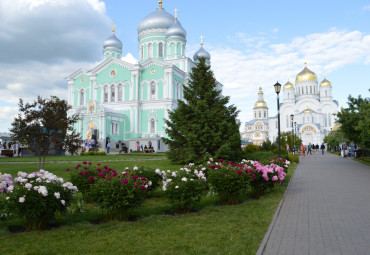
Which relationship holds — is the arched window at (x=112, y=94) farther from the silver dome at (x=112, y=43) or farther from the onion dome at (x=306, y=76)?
the onion dome at (x=306, y=76)

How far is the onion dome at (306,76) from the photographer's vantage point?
258 feet

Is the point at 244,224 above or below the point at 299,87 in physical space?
below

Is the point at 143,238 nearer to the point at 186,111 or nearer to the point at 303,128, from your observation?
the point at 186,111

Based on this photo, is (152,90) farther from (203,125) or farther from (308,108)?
(308,108)

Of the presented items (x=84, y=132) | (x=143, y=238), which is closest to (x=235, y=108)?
(x=143, y=238)

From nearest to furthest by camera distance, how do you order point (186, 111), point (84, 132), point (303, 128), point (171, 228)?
point (171, 228) < point (186, 111) < point (84, 132) < point (303, 128)

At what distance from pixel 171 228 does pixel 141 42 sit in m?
44.4

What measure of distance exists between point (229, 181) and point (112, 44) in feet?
151

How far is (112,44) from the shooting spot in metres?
48.6

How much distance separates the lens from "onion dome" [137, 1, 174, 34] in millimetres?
45375

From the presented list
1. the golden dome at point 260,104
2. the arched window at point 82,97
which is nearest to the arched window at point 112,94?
the arched window at point 82,97

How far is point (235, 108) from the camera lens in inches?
632

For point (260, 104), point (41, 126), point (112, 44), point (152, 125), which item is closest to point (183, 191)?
point (41, 126)

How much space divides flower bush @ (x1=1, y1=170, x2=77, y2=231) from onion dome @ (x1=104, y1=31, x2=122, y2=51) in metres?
46.3
